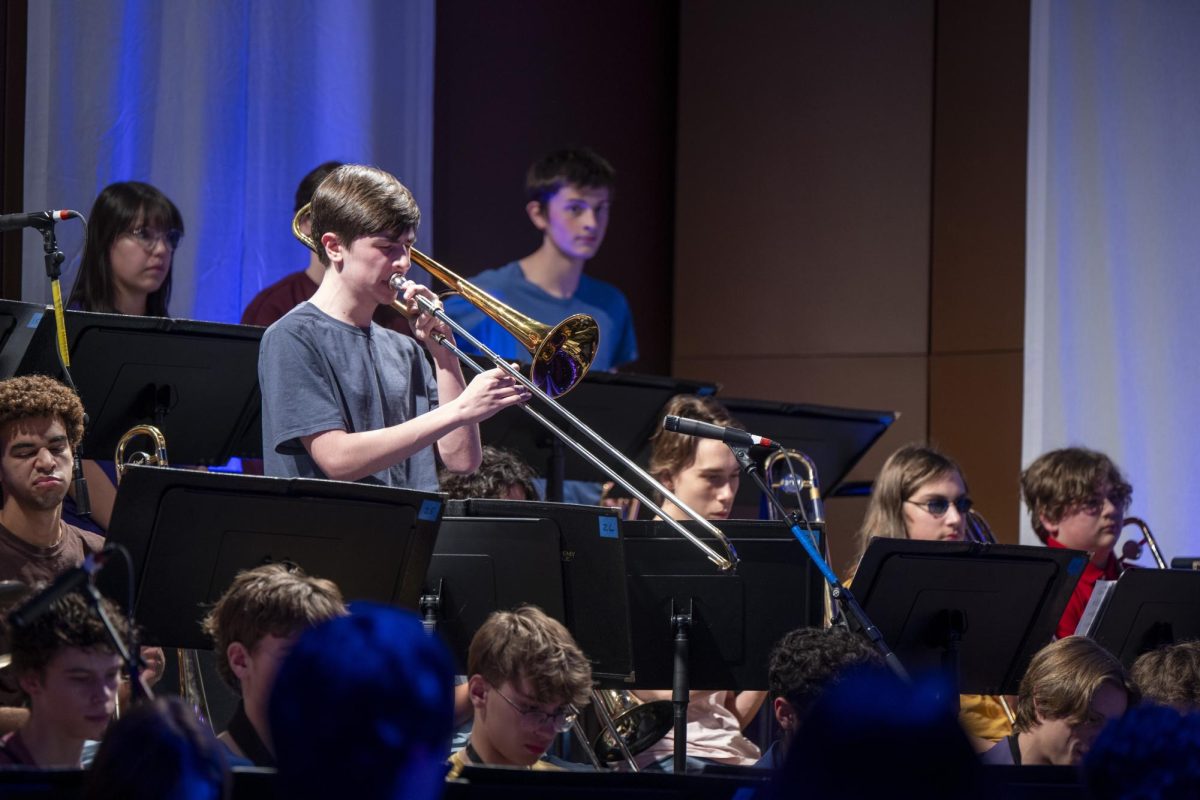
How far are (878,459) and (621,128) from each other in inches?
74.7

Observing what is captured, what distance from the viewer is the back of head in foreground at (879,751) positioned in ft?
3.93

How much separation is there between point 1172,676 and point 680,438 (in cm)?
157

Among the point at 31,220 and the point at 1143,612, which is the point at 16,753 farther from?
the point at 1143,612

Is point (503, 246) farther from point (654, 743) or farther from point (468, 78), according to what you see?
point (654, 743)

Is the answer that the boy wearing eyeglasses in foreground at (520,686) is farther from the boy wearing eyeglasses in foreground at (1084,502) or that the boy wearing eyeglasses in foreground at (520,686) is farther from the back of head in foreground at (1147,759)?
the boy wearing eyeglasses in foreground at (1084,502)

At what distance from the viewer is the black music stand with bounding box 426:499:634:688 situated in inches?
137

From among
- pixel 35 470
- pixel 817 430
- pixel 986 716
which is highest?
pixel 817 430

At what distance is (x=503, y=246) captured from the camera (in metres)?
6.70

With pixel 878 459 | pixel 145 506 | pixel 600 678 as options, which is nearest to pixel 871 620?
pixel 600 678

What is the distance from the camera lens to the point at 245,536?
3100 millimetres

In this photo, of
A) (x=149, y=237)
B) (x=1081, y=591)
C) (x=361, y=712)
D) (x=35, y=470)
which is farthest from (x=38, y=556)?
(x=1081, y=591)

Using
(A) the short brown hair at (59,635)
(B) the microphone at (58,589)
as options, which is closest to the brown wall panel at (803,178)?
(A) the short brown hair at (59,635)

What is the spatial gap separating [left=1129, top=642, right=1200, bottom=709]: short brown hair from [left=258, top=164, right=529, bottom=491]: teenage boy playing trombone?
→ 1.65 metres

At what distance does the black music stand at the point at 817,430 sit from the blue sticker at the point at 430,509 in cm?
177
